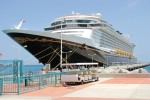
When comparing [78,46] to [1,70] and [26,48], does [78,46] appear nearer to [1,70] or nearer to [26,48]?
[26,48]

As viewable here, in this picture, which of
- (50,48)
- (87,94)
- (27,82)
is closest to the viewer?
(87,94)

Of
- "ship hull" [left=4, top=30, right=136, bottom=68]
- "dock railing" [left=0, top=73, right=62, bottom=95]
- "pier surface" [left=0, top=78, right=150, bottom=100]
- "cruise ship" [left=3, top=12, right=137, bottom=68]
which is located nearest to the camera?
"pier surface" [left=0, top=78, right=150, bottom=100]

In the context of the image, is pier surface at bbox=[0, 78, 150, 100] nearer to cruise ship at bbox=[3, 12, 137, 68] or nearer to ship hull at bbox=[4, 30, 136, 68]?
cruise ship at bbox=[3, 12, 137, 68]

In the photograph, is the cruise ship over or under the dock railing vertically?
over

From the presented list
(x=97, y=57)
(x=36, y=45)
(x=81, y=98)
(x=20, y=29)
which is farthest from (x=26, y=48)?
(x=81, y=98)

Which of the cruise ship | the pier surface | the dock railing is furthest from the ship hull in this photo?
the pier surface

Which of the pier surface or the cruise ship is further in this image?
the cruise ship

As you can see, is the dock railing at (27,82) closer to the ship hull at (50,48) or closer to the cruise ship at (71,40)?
the cruise ship at (71,40)

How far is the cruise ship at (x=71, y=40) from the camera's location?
168ft

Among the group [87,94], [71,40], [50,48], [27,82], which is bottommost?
[87,94]

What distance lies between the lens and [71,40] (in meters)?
53.8

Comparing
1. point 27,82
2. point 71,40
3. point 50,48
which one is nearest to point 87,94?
point 27,82

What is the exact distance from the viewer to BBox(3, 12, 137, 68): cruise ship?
51.2 metres

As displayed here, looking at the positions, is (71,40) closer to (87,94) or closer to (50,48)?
(50,48)
